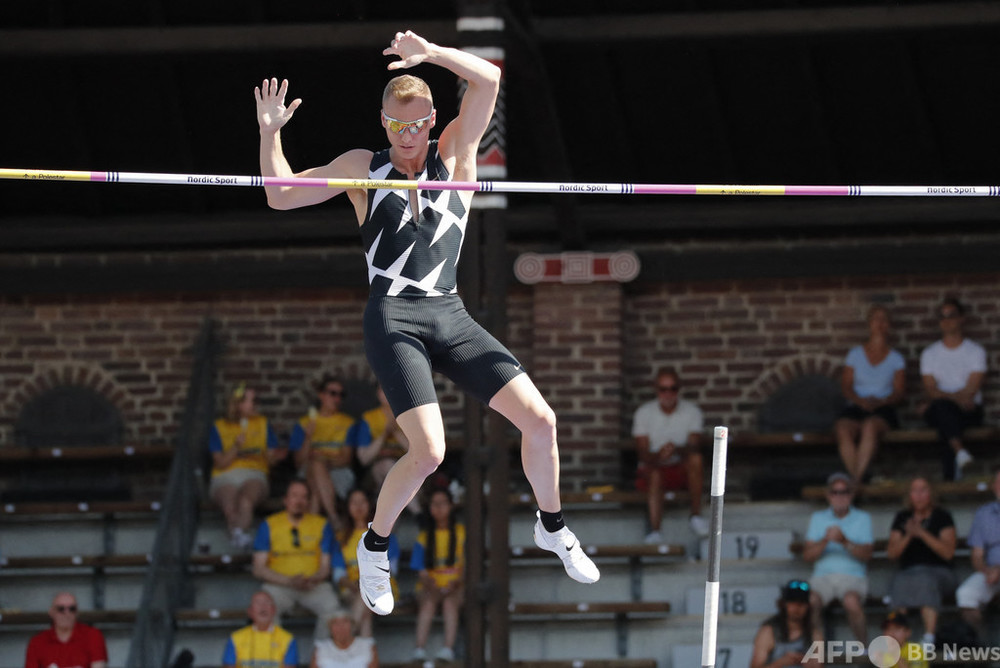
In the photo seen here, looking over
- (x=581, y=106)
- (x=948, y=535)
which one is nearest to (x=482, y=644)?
(x=948, y=535)

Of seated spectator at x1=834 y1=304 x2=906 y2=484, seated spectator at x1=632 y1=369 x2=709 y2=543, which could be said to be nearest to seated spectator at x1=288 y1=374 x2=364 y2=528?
seated spectator at x1=632 y1=369 x2=709 y2=543

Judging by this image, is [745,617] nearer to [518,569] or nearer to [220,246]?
[518,569]

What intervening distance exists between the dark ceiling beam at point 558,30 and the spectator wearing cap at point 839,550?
3015mm

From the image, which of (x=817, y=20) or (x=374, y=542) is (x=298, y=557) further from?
(x=374, y=542)

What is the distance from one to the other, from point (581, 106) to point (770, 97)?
1365 mm

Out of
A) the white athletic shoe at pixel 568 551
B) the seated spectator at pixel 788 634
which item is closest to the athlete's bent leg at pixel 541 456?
the white athletic shoe at pixel 568 551

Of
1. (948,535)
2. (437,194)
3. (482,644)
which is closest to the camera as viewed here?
(437,194)

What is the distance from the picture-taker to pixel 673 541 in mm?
12078

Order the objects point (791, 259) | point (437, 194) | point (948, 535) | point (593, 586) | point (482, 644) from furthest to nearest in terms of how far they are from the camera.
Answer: point (791, 259), point (593, 586), point (948, 535), point (482, 644), point (437, 194)

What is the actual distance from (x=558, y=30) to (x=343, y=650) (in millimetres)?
4248

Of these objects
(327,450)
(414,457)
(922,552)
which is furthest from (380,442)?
(414,457)

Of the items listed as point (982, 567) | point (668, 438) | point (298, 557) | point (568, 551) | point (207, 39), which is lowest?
point (568, 551)

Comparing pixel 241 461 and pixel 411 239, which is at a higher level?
pixel 241 461

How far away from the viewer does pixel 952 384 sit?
1209 cm
